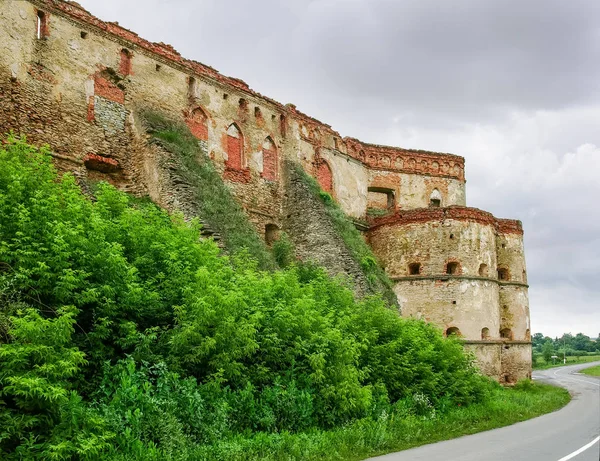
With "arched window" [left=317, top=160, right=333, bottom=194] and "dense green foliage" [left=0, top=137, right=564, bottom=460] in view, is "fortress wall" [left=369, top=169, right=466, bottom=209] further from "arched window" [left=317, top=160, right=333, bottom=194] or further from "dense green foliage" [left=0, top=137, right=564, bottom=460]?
"dense green foliage" [left=0, top=137, right=564, bottom=460]

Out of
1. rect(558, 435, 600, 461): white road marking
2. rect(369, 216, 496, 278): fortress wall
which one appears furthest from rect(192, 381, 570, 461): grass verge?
rect(369, 216, 496, 278): fortress wall

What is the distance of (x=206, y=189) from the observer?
54.8 feet

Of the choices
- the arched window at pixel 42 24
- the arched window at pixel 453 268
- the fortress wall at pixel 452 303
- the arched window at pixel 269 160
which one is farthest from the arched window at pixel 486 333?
the arched window at pixel 42 24

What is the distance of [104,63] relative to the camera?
54.9 feet

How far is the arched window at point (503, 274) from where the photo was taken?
27547mm

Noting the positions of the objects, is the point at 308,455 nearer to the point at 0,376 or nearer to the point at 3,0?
the point at 0,376

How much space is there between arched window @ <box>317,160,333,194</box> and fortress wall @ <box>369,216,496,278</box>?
3.18 meters

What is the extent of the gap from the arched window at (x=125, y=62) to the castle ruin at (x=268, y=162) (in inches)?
1.2

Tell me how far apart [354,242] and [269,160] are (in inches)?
167

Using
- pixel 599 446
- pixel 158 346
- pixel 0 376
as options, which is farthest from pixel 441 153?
pixel 0 376

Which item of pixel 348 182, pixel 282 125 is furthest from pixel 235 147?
pixel 348 182

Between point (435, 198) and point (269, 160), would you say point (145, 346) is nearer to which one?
point (269, 160)

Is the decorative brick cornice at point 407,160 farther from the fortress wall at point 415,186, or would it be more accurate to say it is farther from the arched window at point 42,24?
the arched window at point 42,24

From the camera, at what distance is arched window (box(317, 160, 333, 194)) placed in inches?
964
